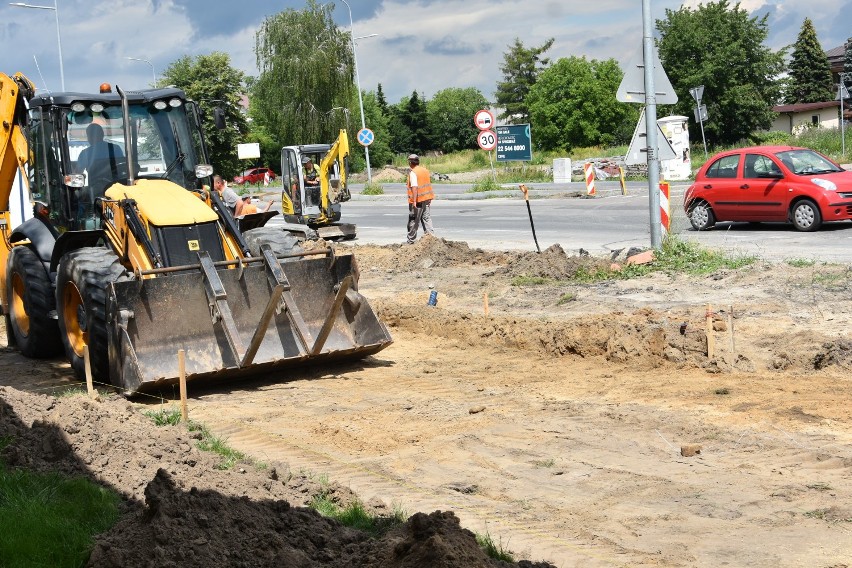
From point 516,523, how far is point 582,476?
99 centimetres

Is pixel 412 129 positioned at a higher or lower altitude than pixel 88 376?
higher

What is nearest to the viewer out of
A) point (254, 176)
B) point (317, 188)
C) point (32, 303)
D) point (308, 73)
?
point (32, 303)

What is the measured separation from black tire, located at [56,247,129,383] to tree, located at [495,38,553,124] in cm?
9973

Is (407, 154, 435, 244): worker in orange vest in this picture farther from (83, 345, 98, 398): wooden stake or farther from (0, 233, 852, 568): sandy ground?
(83, 345, 98, 398): wooden stake

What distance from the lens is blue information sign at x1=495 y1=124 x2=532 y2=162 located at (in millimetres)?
41281

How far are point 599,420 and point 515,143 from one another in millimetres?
34246

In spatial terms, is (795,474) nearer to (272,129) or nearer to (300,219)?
(300,219)

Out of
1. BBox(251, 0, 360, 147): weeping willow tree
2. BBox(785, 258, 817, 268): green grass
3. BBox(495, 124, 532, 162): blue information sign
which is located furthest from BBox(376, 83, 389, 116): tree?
BBox(785, 258, 817, 268): green grass

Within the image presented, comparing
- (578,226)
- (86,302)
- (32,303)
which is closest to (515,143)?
(578,226)

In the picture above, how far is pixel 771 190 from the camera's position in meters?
19.8

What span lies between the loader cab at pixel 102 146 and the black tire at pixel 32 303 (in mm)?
572

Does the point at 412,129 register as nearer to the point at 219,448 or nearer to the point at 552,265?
the point at 552,265

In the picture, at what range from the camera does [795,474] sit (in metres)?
6.46

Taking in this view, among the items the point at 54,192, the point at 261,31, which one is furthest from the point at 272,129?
the point at 54,192
